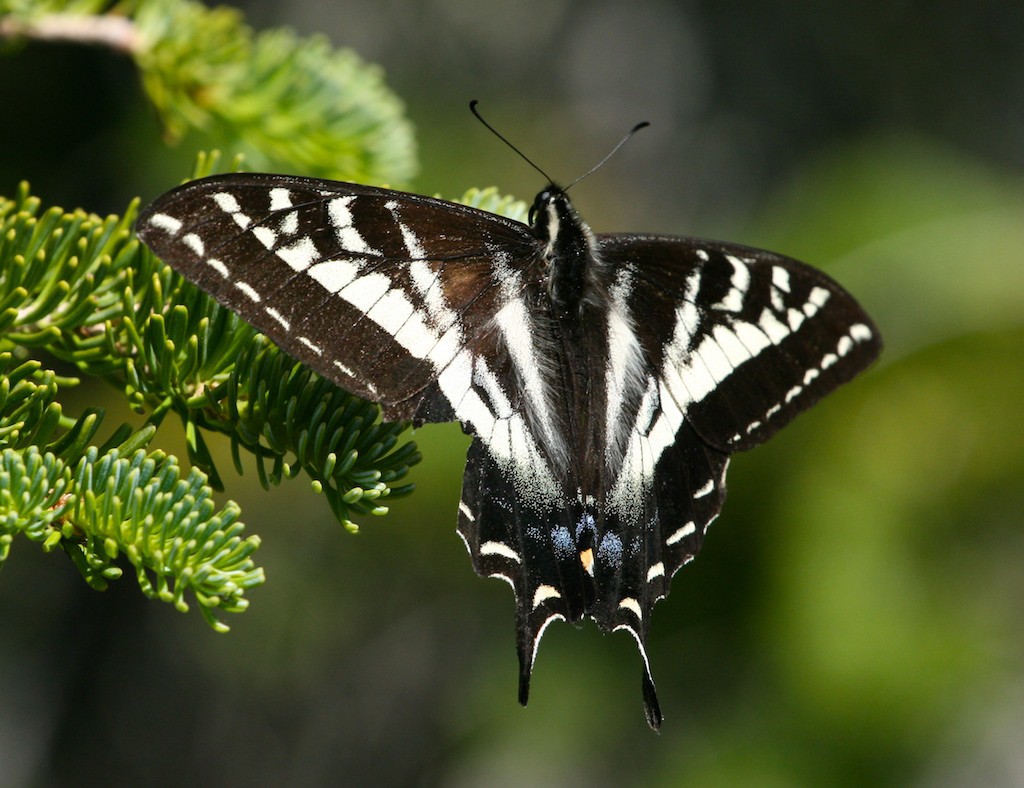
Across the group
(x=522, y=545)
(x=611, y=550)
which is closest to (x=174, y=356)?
(x=522, y=545)

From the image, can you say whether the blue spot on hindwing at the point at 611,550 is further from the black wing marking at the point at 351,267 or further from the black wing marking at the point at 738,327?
the black wing marking at the point at 351,267

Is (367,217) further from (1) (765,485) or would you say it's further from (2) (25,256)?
(1) (765,485)

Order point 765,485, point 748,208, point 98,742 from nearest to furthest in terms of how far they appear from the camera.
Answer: point 765,485
point 98,742
point 748,208

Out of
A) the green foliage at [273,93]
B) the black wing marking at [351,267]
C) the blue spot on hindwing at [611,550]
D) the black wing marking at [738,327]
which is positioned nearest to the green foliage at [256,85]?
the green foliage at [273,93]

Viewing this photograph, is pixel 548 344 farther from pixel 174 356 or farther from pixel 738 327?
pixel 174 356

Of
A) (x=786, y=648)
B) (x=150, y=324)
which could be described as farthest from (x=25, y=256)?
(x=786, y=648)

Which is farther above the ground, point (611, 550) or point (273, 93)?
point (273, 93)

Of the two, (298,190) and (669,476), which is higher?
(298,190)
